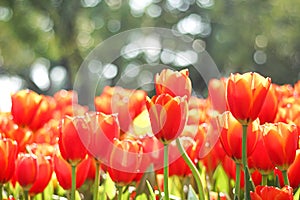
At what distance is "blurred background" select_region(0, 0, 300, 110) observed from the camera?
17219 mm

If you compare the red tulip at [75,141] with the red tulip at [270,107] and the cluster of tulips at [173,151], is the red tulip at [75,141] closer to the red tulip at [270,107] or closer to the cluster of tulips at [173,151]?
the cluster of tulips at [173,151]

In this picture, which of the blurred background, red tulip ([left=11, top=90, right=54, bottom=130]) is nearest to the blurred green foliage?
the blurred background

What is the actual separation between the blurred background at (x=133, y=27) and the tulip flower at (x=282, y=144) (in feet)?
51.7

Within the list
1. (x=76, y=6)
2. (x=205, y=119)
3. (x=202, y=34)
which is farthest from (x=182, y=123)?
(x=202, y=34)

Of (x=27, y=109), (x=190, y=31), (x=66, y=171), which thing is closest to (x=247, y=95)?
(x=66, y=171)

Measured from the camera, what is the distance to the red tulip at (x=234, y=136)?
1489 mm

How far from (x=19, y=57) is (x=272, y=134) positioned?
2073 cm

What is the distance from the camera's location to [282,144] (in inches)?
56.4

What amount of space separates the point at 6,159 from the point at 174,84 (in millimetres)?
488

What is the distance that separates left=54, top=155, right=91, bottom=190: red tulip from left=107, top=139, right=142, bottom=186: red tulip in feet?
0.46

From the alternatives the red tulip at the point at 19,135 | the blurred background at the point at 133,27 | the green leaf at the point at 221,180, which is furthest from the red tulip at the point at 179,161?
the blurred background at the point at 133,27

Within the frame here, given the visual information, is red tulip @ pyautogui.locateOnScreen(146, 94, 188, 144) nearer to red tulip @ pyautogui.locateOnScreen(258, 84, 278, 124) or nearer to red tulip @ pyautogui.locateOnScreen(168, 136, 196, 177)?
red tulip @ pyautogui.locateOnScreen(168, 136, 196, 177)

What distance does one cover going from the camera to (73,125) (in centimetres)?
150

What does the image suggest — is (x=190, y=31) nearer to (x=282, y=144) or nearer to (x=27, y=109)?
(x=27, y=109)
